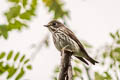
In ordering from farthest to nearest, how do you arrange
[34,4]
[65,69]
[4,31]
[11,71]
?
[34,4] → [4,31] → [11,71] → [65,69]

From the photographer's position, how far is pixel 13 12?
204 inches

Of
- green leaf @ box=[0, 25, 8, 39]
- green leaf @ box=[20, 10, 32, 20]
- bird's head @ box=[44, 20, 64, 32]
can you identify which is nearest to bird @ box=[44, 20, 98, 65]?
bird's head @ box=[44, 20, 64, 32]

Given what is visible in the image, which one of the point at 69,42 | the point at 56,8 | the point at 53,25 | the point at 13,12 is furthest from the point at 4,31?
the point at 53,25

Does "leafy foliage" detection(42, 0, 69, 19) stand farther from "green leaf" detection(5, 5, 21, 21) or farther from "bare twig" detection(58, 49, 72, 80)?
"bare twig" detection(58, 49, 72, 80)

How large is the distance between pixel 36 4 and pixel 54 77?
1.13m

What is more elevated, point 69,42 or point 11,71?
point 69,42

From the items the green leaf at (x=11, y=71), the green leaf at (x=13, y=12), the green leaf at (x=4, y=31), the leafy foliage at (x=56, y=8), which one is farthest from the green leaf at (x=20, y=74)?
the leafy foliage at (x=56, y=8)

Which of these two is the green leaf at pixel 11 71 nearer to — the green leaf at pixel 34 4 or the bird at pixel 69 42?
the green leaf at pixel 34 4

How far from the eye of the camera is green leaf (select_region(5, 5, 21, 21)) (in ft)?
16.9

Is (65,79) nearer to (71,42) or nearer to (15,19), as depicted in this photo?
(15,19)

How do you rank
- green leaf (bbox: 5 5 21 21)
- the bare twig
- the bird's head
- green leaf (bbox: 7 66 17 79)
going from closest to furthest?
the bare twig → green leaf (bbox: 7 66 17 79) → green leaf (bbox: 5 5 21 21) → the bird's head

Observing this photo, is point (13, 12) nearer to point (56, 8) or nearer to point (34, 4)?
point (34, 4)

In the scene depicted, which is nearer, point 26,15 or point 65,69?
point 65,69

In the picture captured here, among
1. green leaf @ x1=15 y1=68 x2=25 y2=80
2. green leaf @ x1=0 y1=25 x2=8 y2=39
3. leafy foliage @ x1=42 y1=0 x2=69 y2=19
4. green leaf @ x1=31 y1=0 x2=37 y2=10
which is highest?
leafy foliage @ x1=42 y1=0 x2=69 y2=19
